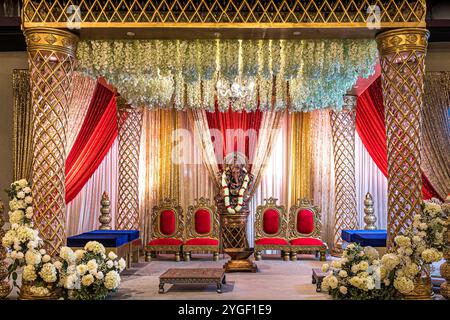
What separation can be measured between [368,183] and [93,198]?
4.81m

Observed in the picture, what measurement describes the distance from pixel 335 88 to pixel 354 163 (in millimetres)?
1675

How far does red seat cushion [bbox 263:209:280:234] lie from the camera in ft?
27.0

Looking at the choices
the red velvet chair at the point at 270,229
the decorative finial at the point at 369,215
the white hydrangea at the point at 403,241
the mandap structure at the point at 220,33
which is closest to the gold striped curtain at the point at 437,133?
the decorative finial at the point at 369,215

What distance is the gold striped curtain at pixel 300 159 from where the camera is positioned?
914cm

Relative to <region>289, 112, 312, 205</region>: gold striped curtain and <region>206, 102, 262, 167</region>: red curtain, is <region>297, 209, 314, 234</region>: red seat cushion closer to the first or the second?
<region>289, 112, 312, 205</region>: gold striped curtain

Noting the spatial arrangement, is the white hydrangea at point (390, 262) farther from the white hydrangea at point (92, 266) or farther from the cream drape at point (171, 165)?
the cream drape at point (171, 165)

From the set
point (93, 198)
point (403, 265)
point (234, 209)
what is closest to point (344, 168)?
point (234, 209)

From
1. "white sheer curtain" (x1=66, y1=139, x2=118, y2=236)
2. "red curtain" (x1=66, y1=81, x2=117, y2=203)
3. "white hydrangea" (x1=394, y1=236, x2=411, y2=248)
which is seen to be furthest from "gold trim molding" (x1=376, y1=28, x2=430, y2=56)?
"white sheer curtain" (x1=66, y1=139, x2=118, y2=236)

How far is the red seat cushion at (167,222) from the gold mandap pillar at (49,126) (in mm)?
2872

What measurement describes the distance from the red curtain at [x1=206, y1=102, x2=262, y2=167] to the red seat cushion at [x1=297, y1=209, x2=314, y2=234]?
1.40 meters
